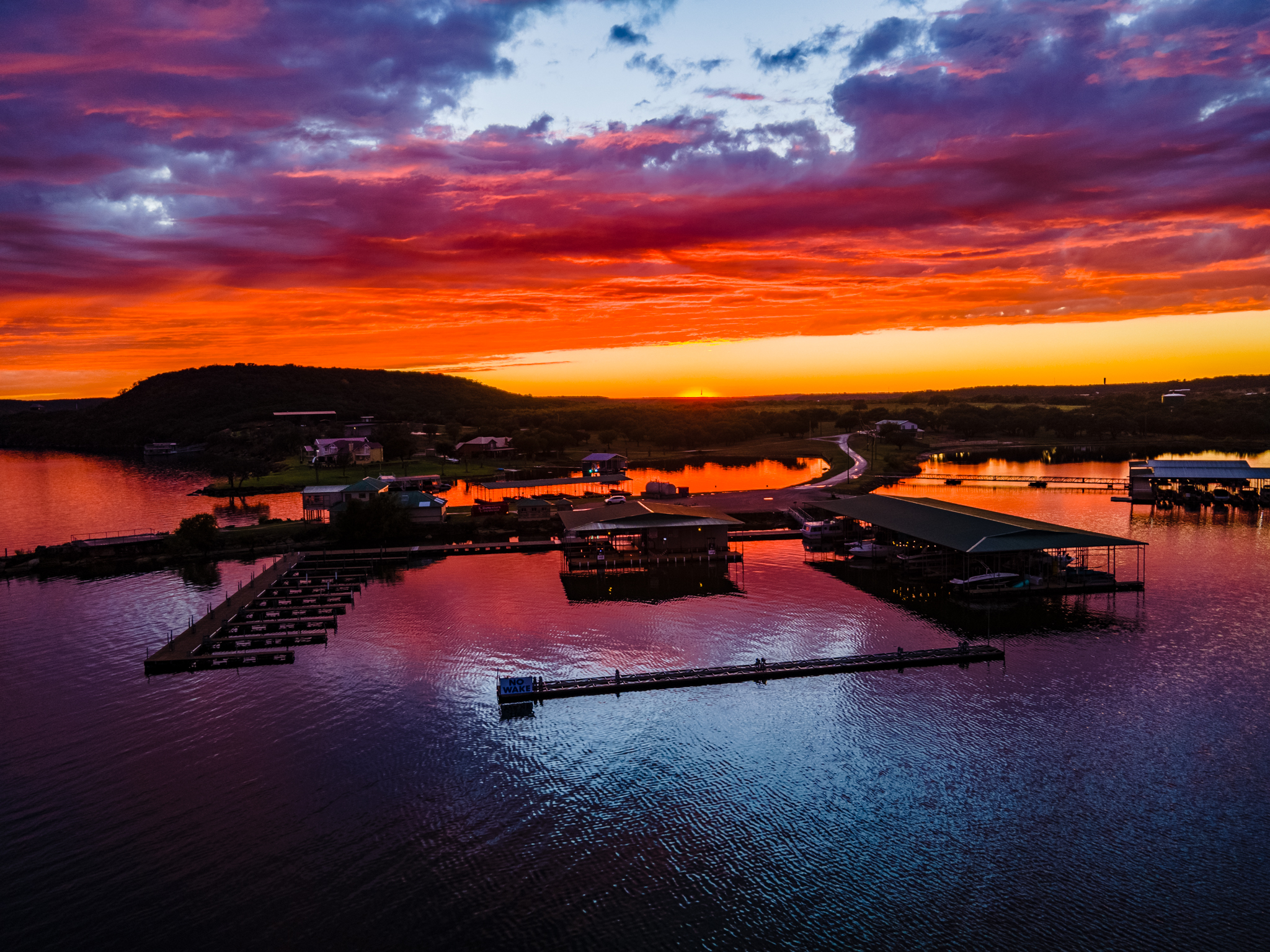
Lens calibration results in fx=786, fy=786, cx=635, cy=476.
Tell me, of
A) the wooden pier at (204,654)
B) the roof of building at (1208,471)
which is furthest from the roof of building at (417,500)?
the roof of building at (1208,471)

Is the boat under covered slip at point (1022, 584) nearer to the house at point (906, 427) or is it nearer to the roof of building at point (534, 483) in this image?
the roof of building at point (534, 483)

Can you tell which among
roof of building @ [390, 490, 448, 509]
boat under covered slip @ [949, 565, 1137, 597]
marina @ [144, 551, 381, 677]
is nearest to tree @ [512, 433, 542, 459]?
roof of building @ [390, 490, 448, 509]

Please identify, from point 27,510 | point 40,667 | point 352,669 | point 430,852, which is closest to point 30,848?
point 430,852

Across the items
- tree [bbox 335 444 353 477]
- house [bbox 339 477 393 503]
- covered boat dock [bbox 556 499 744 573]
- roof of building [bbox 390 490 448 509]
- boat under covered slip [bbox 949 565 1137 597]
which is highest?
tree [bbox 335 444 353 477]

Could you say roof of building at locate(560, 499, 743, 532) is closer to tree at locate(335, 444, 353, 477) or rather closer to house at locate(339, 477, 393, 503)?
house at locate(339, 477, 393, 503)

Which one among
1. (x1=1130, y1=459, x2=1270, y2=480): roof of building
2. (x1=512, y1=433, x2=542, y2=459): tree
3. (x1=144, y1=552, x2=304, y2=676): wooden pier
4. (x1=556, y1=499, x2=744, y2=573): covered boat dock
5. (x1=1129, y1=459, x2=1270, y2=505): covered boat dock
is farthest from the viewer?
(x1=512, y1=433, x2=542, y2=459): tree

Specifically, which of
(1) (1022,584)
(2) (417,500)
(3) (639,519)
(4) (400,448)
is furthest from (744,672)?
(4) (400,448)

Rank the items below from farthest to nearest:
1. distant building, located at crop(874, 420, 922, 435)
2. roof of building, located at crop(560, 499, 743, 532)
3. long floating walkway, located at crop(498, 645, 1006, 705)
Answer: distant building, located at crop(874, 420, 922, 435), roof of building, located at crop(560, 499, 743, 532), long floating walkway, located at crop(498, 645, 1006, 705)
